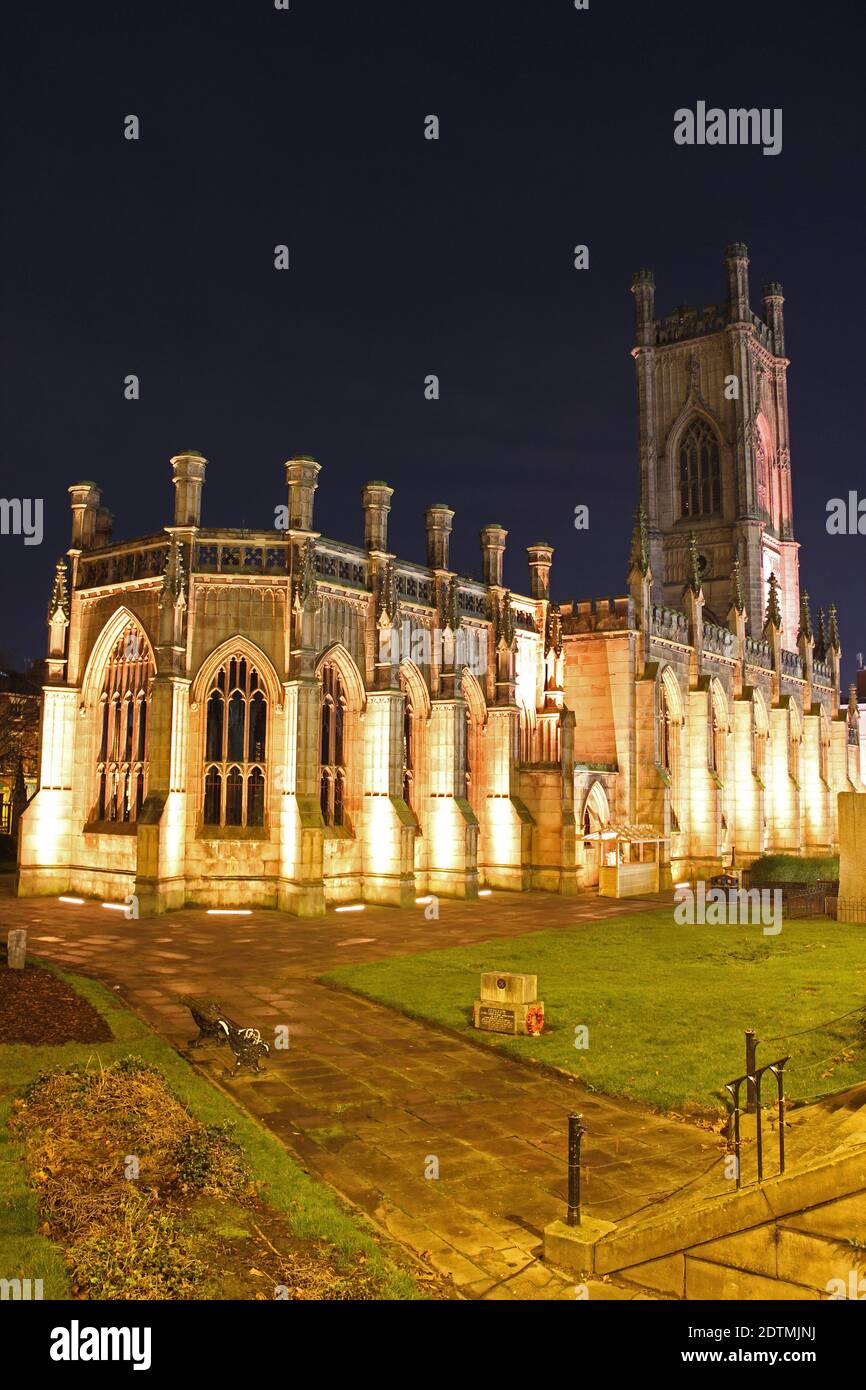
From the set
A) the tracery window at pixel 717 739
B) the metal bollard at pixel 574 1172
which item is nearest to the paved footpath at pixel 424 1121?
the metal bollard at pixel 574 1172

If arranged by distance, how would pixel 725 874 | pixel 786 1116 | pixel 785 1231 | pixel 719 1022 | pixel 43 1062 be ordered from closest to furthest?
pixel 785 1231
pixel 786 1116
pixel 43 1062
pixel 719 1022
pixel 725 874

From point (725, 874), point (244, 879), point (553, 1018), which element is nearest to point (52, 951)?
point (244, 879)

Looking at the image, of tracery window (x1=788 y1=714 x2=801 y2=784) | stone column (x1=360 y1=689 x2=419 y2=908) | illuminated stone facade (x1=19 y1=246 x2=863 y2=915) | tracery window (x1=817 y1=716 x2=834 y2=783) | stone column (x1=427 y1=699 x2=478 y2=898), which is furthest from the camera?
tracery window (x1=817 y1=716 x2=834 y2=783)

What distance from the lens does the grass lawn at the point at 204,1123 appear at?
6410 mm

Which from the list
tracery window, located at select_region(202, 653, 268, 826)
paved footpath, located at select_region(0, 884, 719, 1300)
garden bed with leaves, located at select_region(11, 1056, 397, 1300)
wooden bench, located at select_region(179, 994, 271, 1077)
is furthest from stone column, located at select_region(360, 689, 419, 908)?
garden bed with leaves, located at select_region(11, 1056, 397, 1300)

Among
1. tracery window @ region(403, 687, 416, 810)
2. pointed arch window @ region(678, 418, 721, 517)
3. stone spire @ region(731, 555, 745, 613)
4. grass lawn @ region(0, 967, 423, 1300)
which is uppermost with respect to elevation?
pointed arch window @ region(678, 418, 721, 517)

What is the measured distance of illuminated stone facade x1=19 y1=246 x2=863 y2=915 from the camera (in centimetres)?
2678

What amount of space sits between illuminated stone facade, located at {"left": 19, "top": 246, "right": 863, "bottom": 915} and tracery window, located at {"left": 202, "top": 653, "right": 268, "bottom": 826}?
0.06 meters

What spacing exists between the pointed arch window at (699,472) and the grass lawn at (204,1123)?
55.0 metres

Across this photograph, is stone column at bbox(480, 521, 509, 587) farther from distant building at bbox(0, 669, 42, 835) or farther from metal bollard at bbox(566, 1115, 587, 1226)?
metal bollard at bbox(566, 1115, 587, 1226)

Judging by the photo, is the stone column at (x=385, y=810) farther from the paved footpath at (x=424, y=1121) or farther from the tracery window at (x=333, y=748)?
the paved footpath at (x=424, y=1121)

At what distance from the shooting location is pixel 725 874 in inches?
1437

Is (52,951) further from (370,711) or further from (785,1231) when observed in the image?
(785,1231)
